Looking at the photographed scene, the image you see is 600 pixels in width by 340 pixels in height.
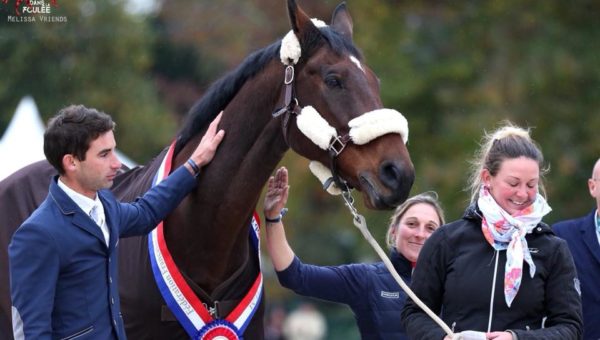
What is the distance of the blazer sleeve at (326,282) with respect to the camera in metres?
5.30

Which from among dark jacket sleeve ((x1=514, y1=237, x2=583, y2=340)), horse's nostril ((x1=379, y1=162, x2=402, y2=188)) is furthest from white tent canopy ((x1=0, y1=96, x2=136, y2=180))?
dark jacket sleeve ((x1=514, y1=237, x2=583, y2=340))

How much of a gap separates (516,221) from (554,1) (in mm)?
10496

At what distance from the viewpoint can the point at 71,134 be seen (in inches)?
161

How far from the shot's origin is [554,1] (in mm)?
13938

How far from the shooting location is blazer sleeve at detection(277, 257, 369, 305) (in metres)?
5.30

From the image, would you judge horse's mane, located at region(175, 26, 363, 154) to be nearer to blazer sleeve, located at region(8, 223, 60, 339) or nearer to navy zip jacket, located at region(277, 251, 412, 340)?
navy zip jacket, located at region(277, 251, 412, 340)

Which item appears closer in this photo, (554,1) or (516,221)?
(516,221)

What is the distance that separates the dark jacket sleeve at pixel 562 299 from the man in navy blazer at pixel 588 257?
129cm

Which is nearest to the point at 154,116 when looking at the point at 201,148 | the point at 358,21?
the point at 358,21

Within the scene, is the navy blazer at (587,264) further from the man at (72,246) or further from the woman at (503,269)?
the man at (72,246)

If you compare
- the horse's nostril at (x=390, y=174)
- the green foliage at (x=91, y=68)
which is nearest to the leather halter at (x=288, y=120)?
the horse's nostril at (x=390, y=174)

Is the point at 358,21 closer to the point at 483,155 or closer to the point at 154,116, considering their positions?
the point at 154,116

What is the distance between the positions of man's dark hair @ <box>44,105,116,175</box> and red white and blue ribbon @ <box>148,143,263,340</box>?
95 cm

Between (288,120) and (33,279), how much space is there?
146 cm
